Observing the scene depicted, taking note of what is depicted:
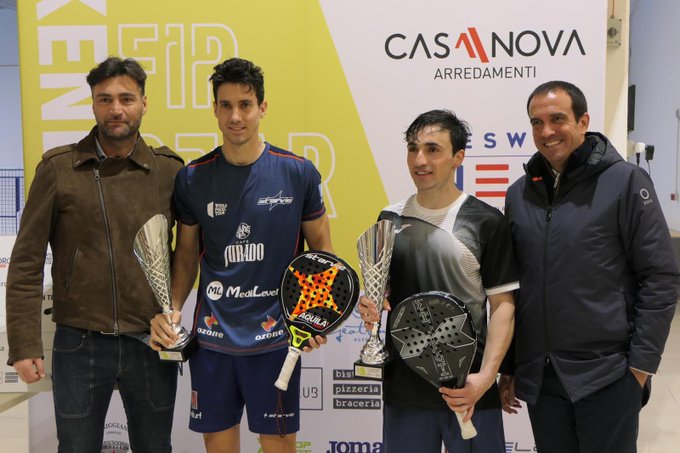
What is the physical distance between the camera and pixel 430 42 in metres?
2.89

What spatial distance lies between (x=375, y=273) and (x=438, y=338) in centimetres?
27

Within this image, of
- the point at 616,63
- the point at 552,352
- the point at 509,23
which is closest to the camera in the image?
the point at 552,352

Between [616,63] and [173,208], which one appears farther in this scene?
[616,63]

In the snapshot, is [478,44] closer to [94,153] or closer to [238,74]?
[238,74]

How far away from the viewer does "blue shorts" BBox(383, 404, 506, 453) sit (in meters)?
1.89

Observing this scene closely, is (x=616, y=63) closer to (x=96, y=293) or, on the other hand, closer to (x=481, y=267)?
(x=481, y=267)

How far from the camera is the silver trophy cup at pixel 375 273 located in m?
1.82

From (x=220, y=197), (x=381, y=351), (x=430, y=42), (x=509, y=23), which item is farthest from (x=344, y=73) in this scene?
(x=381, y=351)

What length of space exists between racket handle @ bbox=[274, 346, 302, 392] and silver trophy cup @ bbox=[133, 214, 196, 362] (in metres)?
0.42

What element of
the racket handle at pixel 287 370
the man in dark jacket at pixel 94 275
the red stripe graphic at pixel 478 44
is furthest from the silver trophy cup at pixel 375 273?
the red stripe graphic at pixel 478 44

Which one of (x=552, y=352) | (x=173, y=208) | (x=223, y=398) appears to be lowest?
(x=223, y=398)

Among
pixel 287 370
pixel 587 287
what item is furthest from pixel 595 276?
pixel 287 370

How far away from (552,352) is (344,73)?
1613 millimetres

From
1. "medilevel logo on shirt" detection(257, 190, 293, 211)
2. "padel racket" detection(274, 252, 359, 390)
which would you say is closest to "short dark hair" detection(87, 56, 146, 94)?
"medilevel logo on shirt" detection(257, 190, 293, 211)
